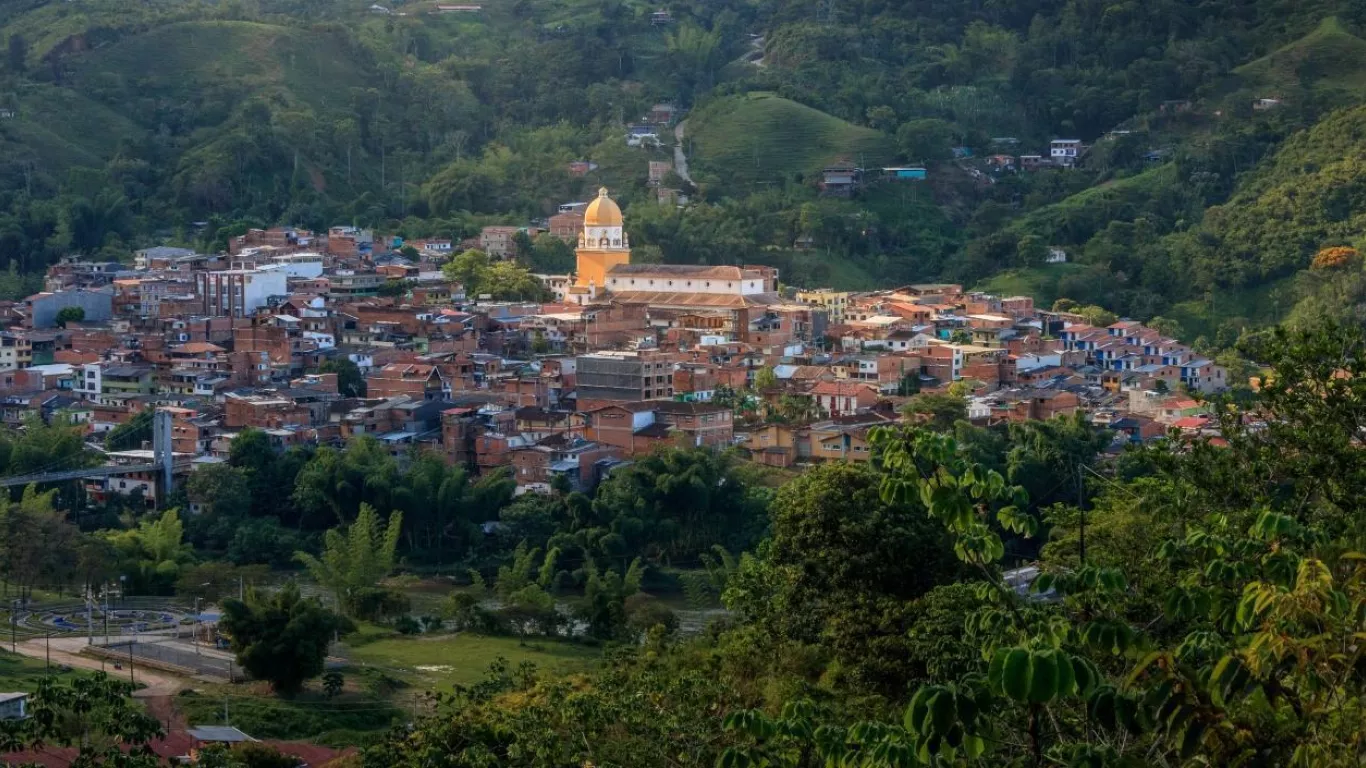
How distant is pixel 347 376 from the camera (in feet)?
88.2

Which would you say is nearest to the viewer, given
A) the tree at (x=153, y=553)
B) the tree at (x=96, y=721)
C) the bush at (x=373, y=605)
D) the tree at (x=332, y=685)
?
the tree at (x=96, y=721)

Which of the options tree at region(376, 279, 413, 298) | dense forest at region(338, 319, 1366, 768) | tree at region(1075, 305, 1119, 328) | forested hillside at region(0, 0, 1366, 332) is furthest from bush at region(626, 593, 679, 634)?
forested hillside at region(0, 0, 1366, 332)

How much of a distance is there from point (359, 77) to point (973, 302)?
1987 centimetres

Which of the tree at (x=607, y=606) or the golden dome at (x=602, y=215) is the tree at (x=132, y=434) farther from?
the golden dome at (x=602, y=215)

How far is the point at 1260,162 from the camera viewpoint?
1539 inches

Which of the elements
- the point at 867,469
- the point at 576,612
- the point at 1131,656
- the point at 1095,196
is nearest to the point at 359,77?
the point at 1095,196

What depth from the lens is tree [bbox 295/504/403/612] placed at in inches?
753

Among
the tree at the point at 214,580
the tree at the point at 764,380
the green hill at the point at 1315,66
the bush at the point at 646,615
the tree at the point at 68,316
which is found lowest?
the bush at the point at 646,615

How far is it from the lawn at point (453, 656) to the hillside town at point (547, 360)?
179 inches

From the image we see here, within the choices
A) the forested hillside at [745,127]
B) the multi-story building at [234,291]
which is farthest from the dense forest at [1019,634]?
the forested hillside at [745,127]

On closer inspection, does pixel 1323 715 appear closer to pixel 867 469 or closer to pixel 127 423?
pixel 867 469

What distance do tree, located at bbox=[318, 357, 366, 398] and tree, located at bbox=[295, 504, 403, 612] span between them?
666cm

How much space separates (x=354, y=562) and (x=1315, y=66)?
99.8 feet

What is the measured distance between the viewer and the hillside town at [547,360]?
942 inches
